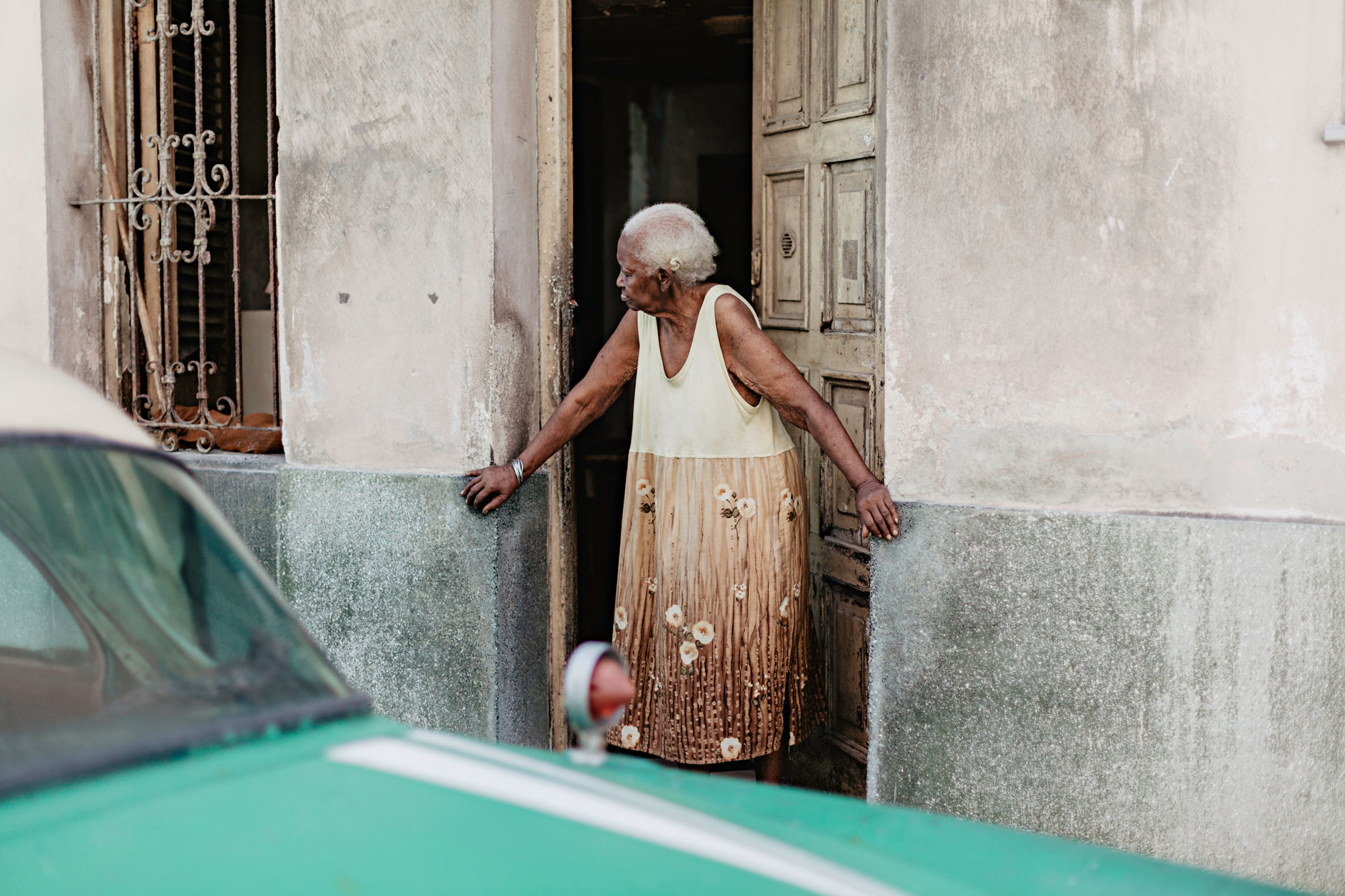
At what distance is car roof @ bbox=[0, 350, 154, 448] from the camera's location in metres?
1.92

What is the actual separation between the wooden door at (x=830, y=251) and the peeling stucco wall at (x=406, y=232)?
91 cm

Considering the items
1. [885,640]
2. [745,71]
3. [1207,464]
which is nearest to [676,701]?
[885,640]

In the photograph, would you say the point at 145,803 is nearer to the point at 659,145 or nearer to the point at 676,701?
the point at 676,701

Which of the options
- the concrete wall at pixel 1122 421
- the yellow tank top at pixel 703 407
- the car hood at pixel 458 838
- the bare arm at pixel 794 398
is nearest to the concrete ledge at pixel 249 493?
the yellow tank top at pixel 703 407

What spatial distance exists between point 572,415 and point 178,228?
6.87 ft

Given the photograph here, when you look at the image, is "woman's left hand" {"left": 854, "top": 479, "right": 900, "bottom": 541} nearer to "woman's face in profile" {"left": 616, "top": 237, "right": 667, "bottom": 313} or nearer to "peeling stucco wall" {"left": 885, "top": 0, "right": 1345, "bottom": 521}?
"peeling stucco wall" {"left": 885, "top": 0, "right": 1345, "bottom": 521}

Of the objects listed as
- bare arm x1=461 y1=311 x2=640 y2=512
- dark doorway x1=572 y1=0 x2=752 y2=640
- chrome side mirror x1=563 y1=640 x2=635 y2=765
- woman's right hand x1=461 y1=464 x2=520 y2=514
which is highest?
dark doorway x1=572 y1=0 x2=752 y2=640

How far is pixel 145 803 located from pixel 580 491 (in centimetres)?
523

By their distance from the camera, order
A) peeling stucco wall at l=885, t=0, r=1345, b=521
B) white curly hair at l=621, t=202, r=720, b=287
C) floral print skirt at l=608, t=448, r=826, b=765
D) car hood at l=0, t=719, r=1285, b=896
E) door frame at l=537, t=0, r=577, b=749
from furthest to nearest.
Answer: door frame at l=537, t=0, r=577, b=749 → floral print skirt at l=608, t=448, r=826, b=765 → white curly hair at l=621, t=202, r=720, b=287 → peeling stucco wall at l=885, t=0, r=1345, b=521 → car hood at l=0, t=719, r=1285, b=896

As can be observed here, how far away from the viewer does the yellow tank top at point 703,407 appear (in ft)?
13.2

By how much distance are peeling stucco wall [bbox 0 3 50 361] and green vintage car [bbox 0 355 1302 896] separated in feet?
11.1

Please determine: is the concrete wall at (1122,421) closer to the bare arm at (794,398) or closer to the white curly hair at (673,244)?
the bare arm at (794,398)

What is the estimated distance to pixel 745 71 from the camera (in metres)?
8.16

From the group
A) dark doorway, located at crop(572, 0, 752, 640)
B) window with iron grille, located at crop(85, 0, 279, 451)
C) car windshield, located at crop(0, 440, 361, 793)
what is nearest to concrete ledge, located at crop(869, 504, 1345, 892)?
car windshield, located at crop(0, 440, 361, 793)
